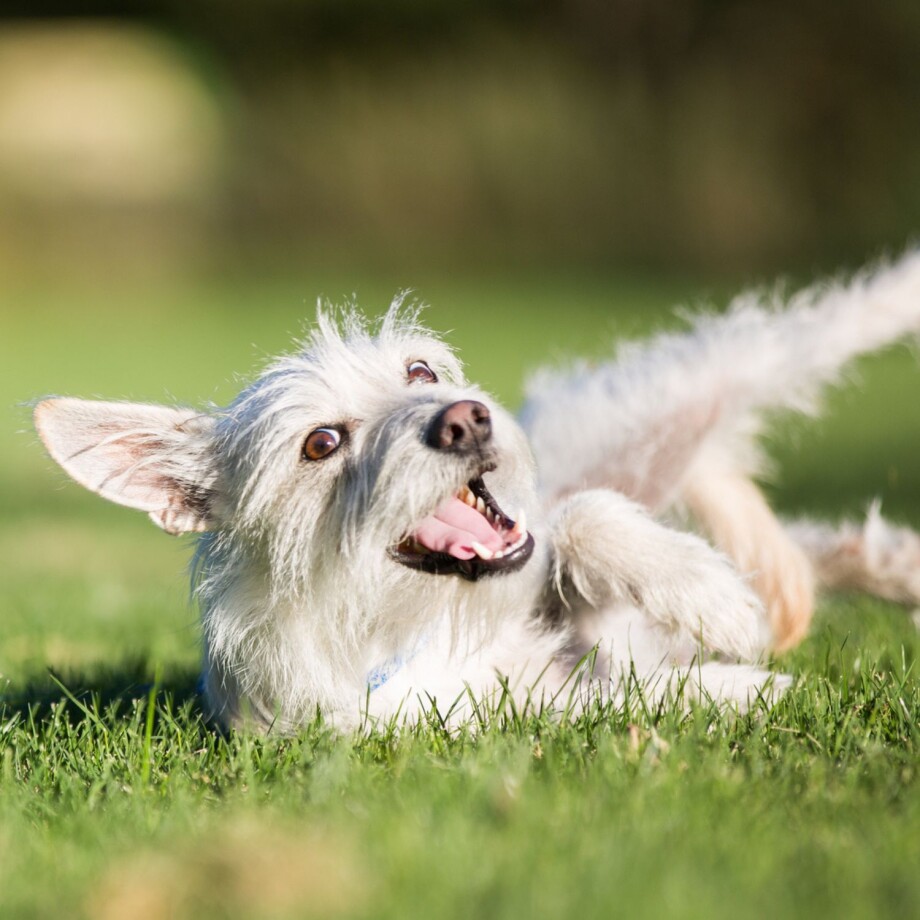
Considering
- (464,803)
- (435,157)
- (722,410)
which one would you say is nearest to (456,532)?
(464,803)

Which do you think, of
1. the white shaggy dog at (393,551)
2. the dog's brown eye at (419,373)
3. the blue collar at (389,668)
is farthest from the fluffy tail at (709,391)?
the blue collar at (389,668)

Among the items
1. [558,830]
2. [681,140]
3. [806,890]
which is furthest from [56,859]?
[681,140]

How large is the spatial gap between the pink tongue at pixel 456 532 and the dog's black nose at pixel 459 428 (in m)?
0.18

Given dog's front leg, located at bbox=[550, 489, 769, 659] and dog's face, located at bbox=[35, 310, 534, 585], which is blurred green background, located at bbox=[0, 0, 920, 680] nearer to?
dog's front leg, located at bbox=[550, 489, 769, 659]

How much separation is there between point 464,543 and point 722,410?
1.95 metres

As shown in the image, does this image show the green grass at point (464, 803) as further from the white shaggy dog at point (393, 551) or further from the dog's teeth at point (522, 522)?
the dog's teeth at point (522, 522)

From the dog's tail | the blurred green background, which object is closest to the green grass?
the dog's tail

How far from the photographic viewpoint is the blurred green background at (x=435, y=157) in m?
25.5

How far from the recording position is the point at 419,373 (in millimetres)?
4348

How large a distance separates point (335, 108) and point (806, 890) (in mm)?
28497

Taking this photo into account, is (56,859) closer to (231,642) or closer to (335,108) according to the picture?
(231,642)

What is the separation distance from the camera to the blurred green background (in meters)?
25.5

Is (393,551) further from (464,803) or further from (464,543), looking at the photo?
(464,803)

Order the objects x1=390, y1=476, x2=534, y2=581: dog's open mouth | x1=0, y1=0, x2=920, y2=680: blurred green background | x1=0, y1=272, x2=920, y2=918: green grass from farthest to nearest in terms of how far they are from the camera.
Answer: x1=0, y1=0, x2=920, y2=680: blurred green background
x1=390, y1=476, x2=534, y2=581: dog's open mouth
x1=0, y1=272, x2=920, y2=918: green grass
